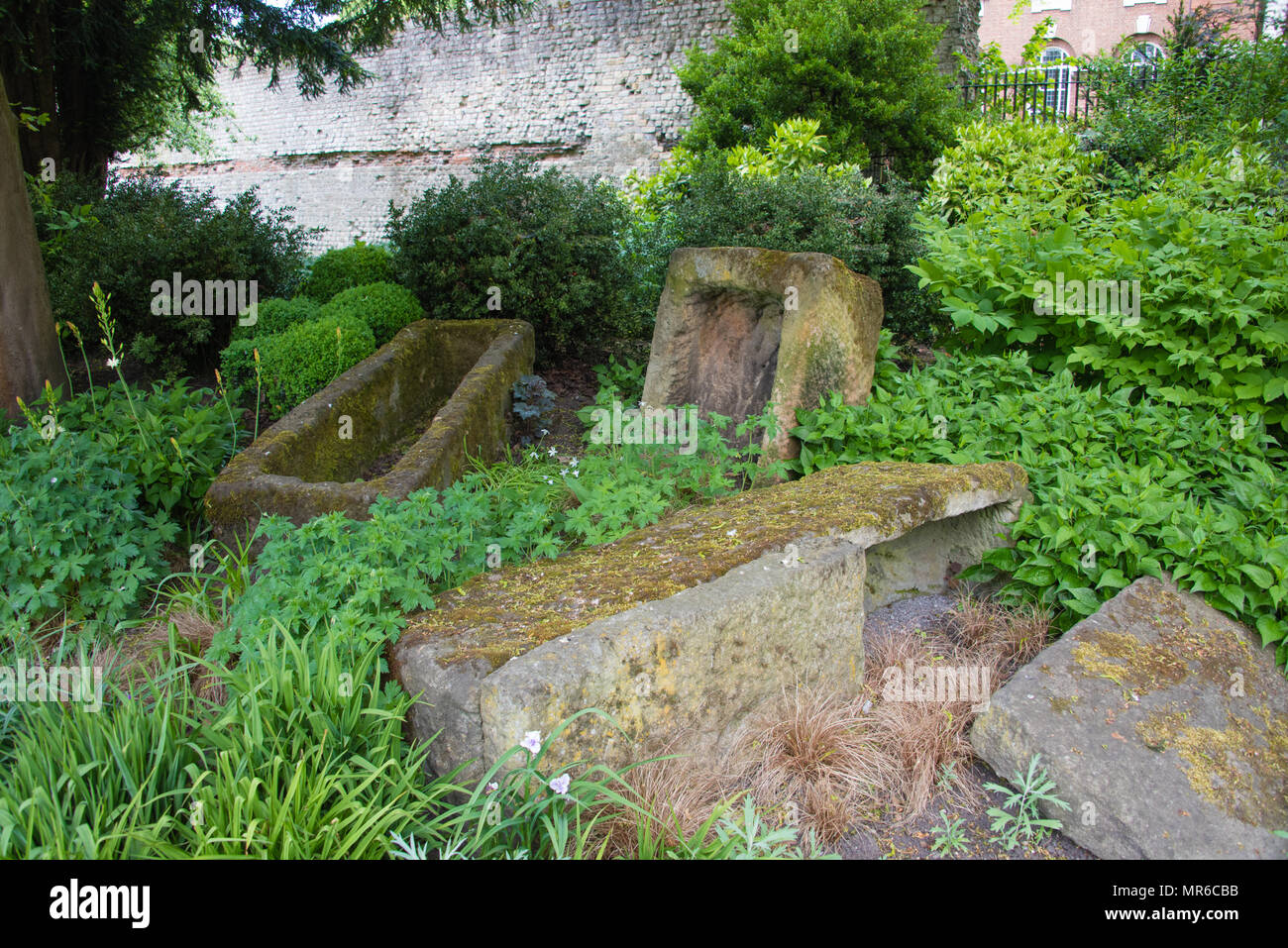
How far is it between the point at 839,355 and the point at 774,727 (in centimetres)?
221

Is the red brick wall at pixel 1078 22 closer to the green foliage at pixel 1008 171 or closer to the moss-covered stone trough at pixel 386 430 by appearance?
the green foliage at pixel 1008 171

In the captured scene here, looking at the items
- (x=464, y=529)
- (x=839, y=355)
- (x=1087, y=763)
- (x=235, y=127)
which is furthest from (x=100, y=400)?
(x=235, y=127)

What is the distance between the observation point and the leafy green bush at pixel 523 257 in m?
5.76

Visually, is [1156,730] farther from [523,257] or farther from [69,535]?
[523,257]

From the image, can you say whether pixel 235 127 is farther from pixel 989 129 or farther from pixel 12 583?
pixel 12 583

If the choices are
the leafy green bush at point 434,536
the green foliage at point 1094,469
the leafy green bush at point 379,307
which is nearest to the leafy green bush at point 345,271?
the leafy green bush at point 379,307

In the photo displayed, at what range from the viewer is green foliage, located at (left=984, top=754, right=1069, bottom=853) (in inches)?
97.7

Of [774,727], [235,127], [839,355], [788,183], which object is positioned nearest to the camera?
[774,727]

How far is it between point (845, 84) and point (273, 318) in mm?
6580

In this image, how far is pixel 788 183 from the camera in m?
5.77

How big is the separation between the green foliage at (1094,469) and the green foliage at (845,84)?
5.53 metres

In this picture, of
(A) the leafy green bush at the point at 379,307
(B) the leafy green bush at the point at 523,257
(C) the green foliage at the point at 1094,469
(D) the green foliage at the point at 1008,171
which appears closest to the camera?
(C) the green foliage at the point at 1094,469

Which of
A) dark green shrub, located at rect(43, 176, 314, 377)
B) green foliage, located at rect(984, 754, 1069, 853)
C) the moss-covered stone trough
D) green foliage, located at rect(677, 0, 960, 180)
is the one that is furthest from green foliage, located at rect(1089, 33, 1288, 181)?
dark green shrub, located at rect(43, 176, 314, 377)

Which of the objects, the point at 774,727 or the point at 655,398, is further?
the point at 655,398
